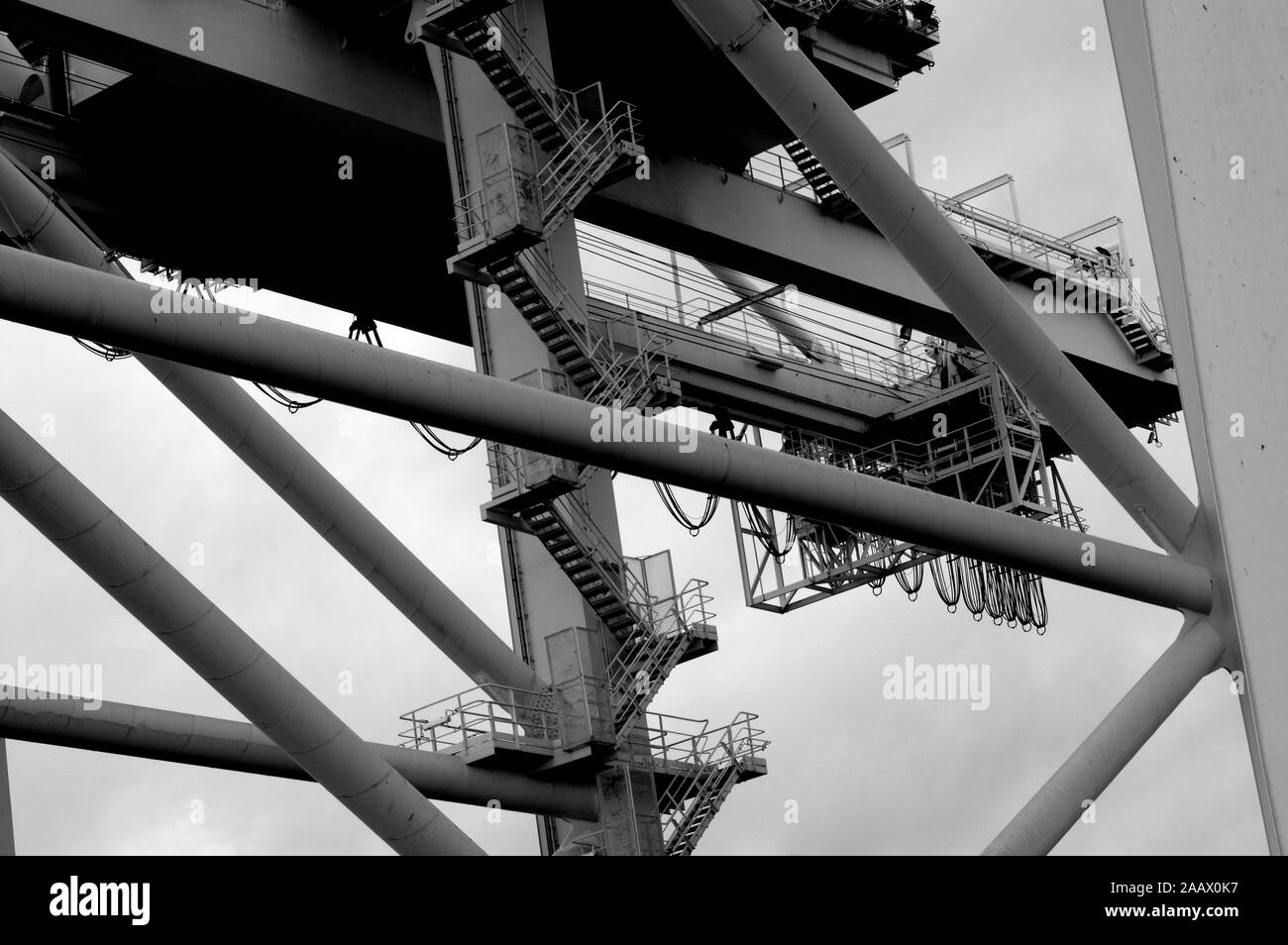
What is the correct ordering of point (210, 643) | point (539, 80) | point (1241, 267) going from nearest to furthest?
point (1241, 267), point (210, 643), point (539, 80)

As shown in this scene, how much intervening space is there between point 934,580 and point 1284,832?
111 ft

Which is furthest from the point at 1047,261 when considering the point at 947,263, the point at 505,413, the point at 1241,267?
the point at 1241,267

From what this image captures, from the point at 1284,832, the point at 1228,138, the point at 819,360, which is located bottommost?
the point at 1284,832

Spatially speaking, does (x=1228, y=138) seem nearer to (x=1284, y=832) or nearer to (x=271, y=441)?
(x=1284, y=832)

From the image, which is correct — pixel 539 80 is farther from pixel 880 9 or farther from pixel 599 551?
pixel 880 9

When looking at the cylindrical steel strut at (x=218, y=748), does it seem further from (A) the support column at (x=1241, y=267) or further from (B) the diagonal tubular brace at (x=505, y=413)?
(A) the support column at (x=1241, y=267)

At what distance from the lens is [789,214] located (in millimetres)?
34500

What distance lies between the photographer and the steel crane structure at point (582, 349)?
16156mm

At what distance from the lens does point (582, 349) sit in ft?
91.8

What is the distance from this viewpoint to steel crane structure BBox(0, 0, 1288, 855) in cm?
1616

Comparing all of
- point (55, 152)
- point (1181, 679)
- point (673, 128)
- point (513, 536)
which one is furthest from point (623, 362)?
point (1181, 679)

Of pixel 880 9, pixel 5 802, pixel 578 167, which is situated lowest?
pixel 5 802

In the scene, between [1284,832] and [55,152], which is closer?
[1284,832]
